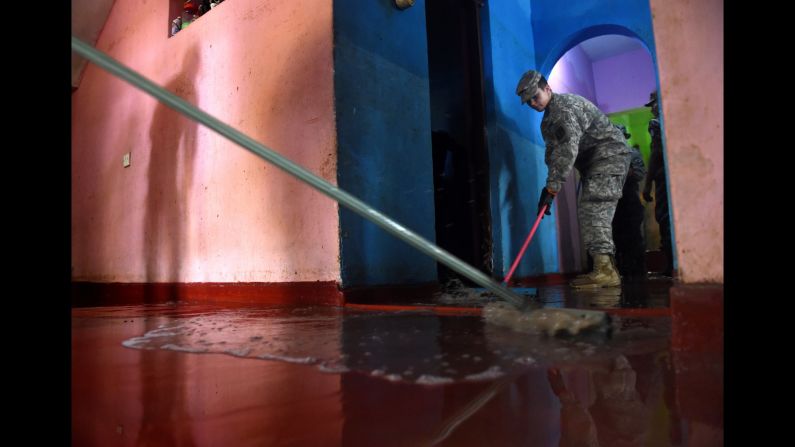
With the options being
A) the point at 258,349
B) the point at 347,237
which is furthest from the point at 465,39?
the point at 258,349

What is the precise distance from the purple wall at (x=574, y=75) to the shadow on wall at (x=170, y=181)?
11.1 feet

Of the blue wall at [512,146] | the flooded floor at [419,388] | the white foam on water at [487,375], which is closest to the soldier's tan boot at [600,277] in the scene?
the blue wall at [512,146]

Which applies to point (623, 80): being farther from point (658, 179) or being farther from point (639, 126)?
point (658, 179)

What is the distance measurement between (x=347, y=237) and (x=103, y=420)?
70.4 inches

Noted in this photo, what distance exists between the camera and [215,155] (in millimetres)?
3131

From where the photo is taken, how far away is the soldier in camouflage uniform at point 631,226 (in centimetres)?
406

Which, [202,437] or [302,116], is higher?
[302,116]

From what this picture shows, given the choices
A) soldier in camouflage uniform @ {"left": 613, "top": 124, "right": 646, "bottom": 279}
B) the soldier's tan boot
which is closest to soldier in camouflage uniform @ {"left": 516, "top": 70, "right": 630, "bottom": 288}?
the soldier's tan boot

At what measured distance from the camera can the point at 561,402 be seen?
640mm

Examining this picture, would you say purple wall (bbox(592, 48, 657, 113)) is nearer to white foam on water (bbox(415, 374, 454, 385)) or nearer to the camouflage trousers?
the camouflage trousers

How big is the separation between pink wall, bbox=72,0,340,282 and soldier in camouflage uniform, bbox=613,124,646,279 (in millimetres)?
2833

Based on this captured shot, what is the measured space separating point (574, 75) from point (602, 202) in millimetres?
3351

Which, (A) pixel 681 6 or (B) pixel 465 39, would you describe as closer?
(A) pixel 681 6
